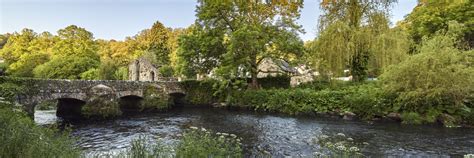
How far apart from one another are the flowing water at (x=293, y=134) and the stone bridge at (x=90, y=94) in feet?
5.46

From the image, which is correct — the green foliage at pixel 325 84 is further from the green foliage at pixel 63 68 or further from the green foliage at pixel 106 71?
the green foliage at pixel 63 68

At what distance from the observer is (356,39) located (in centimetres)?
2131

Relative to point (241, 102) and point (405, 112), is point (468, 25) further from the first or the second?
point (241, 102)

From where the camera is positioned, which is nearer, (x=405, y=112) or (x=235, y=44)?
(x=405, y=112)

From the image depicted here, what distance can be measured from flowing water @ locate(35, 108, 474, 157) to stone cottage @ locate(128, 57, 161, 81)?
18142mm

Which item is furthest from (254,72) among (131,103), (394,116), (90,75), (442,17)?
(90,75)

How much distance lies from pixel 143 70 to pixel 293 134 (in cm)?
2642

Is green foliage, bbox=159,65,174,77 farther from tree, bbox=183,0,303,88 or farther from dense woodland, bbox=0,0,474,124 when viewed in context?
tree, bbox=183,0,303,88

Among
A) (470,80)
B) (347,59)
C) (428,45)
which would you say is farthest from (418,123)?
(347,59)

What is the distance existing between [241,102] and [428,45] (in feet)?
40.7

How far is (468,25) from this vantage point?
2728 cm

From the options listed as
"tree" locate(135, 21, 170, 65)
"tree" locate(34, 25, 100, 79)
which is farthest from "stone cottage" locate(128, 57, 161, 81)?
"tree" locate(135, 21, 170, 65)

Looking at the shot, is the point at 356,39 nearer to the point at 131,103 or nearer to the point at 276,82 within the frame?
the point at 276,82

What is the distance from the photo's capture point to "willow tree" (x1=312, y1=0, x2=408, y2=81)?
20391mm
